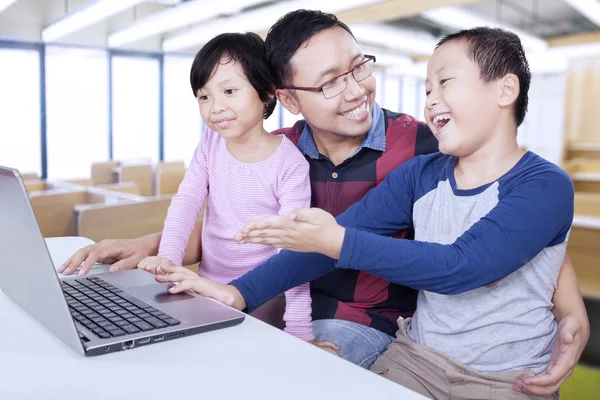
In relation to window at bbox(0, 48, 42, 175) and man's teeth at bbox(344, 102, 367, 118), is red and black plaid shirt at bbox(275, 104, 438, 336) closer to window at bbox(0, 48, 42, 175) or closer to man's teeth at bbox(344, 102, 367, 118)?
man's teeth at bbox(344, 102, 367, 118)

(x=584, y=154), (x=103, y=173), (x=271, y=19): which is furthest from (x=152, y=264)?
(x=584, y=154)

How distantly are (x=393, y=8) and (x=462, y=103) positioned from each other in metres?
3.06

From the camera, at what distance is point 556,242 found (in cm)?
105

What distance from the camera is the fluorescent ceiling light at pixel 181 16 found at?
12.8 feet

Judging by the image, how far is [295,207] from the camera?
4.47ft

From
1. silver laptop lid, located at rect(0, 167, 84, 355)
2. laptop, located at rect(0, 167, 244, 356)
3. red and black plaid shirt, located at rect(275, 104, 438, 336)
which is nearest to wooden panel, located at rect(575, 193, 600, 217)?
red and black plaid shirt, located at rect(275, 104, 438, 336)

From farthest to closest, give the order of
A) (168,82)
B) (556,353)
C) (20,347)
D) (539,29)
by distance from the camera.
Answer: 1. (539,29)
2. (168,82)
3. (556,353)
4. (20,347)

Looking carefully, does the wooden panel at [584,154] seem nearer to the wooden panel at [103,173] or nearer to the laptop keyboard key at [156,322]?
the wooden panel at [103,173]

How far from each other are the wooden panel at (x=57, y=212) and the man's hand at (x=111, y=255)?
74.4 inches

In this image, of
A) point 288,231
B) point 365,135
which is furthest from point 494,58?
point 288,231

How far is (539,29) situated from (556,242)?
33.6 feet

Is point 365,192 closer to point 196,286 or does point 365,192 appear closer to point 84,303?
point 196,286

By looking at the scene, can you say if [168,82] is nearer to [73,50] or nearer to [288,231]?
[73,50]

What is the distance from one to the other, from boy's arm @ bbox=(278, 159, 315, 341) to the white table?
0.46 meters
